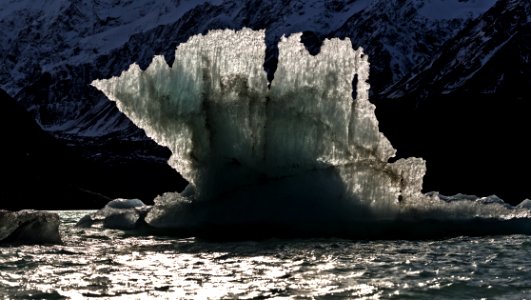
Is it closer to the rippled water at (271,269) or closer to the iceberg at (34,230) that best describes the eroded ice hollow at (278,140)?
the rippled water at (271,269)

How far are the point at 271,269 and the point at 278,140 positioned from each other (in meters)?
9.94

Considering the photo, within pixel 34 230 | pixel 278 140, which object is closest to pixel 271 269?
pixel 278 140

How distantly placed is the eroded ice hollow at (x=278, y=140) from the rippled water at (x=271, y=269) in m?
1.69

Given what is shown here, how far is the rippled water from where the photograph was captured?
17844 millimetres

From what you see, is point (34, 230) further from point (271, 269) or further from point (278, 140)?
point (271, 269)

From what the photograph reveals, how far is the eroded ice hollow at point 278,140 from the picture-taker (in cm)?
2972

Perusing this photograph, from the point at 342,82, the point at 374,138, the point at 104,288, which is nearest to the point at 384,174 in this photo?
the point at 374,138

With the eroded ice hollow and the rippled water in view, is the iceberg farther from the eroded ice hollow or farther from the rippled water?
the eroded ice hollow

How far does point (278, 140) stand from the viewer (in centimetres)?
3056

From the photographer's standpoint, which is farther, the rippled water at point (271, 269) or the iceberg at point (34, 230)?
the iceberg at point (34, 230)

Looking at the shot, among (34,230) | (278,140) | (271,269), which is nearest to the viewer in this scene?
(271,269)

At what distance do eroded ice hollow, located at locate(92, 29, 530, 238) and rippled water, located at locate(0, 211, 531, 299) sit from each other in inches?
66.7

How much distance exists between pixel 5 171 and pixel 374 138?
319ft

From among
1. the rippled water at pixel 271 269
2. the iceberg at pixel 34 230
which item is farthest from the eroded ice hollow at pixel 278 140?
the iceberg at pixel 34 230
